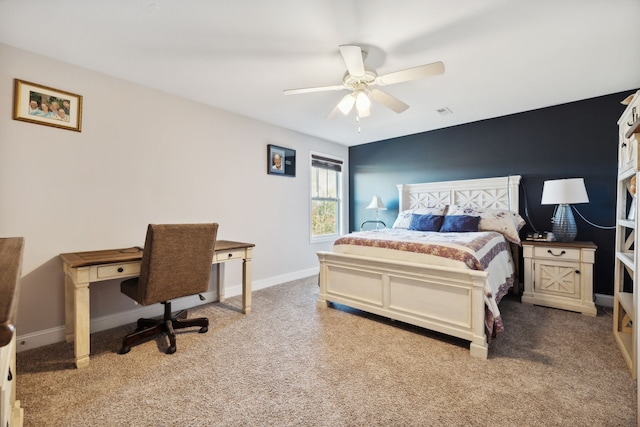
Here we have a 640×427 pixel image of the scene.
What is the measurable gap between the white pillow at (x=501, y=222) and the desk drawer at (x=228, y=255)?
109 inches

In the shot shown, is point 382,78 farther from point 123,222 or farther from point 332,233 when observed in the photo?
point 332,233

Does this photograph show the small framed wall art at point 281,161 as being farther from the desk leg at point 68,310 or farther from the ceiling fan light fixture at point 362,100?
the desk leg at point 68,310

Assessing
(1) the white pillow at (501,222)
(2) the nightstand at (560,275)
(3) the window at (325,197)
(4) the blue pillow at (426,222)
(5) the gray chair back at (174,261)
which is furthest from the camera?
(3) the window at (325,197)

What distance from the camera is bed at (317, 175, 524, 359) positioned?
2.19 metres

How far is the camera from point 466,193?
4.18 meters

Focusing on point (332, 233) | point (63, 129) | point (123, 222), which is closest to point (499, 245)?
point (332, 233)

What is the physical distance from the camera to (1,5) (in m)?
1.79

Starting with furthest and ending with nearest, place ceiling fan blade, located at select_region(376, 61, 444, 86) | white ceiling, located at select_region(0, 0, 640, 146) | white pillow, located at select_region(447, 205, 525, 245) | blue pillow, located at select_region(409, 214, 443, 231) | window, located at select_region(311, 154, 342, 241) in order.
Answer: window, located at select_region(311, 154, 342, 241) → blue pillow, located at select_region(409, 214, 443, 231) → white pillow, located at select_region(447, 205, 525, 245) → ceiling fan blade, located at select_region(376, 61, 444, 86) → white ceiling, located at select_region(0, 0, 640, 146)

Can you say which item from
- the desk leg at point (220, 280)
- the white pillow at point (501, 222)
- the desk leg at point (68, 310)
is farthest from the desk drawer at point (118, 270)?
the white pillow at point (501, 222)

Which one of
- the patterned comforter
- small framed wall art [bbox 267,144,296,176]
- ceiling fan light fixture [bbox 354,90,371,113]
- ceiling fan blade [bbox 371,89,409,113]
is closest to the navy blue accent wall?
the patterned comforter

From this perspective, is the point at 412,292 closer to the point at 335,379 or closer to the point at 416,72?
the point at 335,379

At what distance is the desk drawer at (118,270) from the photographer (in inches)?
82.7

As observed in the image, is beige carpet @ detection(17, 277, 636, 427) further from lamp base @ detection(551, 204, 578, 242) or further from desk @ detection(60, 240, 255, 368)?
lamp base @ detection(551, 204, 578, 242)

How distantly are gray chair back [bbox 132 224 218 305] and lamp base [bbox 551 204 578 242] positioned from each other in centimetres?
358
